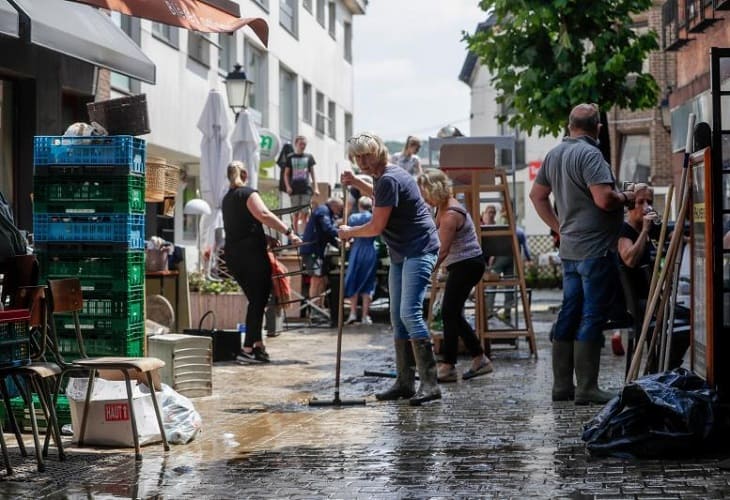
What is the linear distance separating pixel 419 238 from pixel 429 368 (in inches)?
38.4

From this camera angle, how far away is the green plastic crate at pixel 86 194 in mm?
8117

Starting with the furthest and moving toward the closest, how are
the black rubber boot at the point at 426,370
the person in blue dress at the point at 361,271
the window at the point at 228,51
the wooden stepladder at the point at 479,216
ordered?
1. the window at the point at 228,51
2. the person in blue dress at the point at 361,271
3. the wooden stepladder at the point at 479,216
4. the black rubber boot at the point at 426,370

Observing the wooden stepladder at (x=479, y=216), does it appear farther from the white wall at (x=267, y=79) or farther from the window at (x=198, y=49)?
the window at (x=198, y=49)

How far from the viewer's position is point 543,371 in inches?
448

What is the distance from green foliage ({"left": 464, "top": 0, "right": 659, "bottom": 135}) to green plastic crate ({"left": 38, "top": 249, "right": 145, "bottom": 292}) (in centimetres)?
1095

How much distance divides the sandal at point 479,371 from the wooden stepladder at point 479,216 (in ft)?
4.00

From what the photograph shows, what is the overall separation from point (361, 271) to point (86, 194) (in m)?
9.54

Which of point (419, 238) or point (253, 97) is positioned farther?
point (253, 97)

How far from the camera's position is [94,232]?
26.7 ft

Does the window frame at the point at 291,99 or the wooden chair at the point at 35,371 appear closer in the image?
the wooden chair at the point at 35,371

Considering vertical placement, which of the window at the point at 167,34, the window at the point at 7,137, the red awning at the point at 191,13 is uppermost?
the window at the point at 167,34

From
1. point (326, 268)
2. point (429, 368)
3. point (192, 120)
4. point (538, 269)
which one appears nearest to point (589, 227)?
point (429, 368)

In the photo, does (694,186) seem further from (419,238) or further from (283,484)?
(283,484)

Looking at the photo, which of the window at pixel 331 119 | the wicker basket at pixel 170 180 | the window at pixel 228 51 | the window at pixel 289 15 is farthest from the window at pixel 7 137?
the window at pixel 331 119
